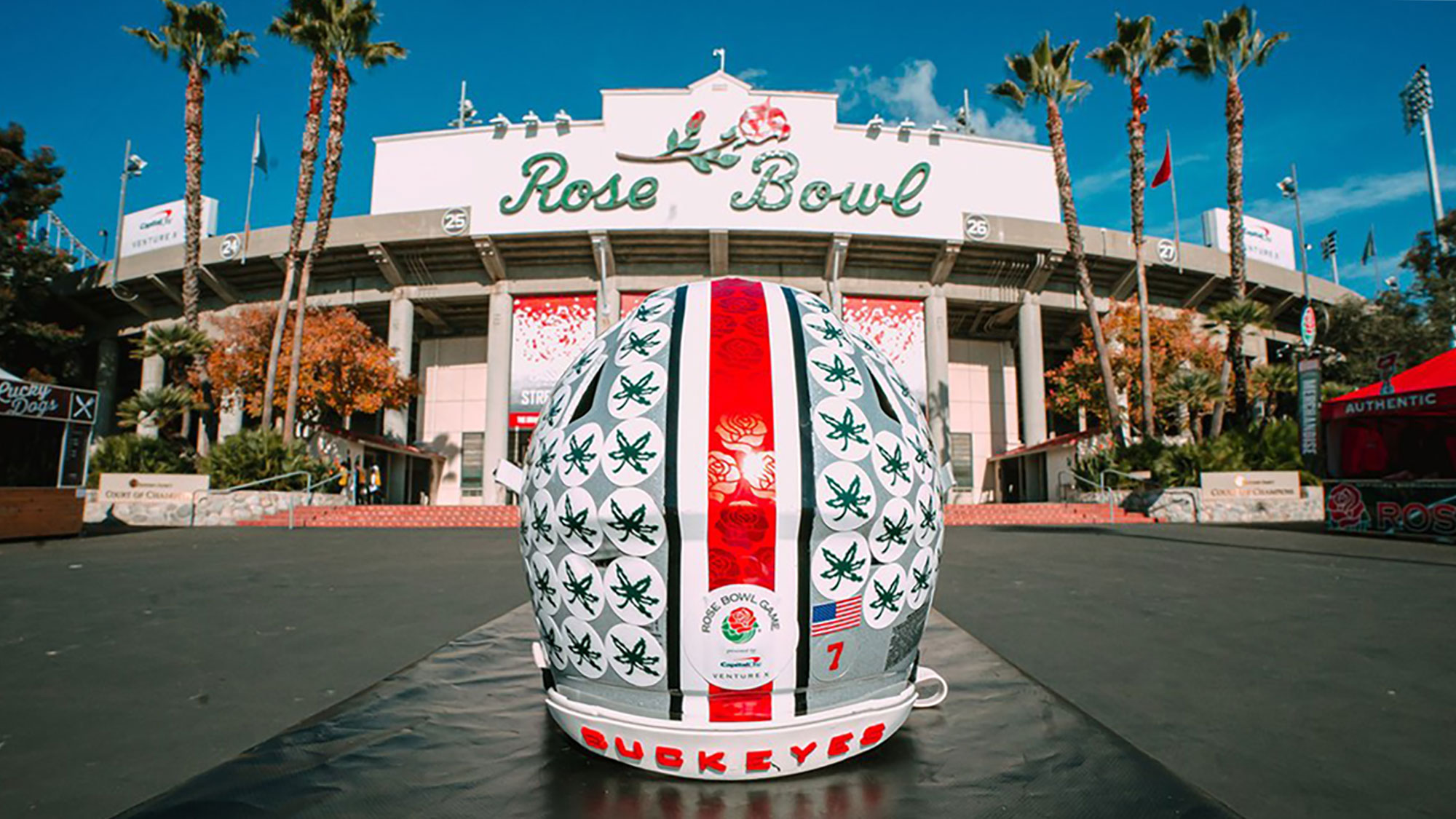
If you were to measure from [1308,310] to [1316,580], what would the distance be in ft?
45.2

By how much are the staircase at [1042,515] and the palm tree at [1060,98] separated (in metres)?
4.11

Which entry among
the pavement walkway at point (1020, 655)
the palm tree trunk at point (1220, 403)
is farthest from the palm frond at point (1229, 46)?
the pavement walkway at point (1020, 655)

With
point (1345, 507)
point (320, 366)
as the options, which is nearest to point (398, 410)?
point (320, 366)

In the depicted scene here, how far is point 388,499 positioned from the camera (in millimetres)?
30609

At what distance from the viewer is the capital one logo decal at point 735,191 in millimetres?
29125

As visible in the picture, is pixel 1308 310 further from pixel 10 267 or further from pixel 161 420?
pixel 10 267

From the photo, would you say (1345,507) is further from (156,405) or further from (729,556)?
(156,405)

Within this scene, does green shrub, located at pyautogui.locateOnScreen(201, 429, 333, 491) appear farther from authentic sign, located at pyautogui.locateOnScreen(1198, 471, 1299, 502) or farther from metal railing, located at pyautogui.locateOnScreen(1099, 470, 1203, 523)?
authentic sign, located at pyautogui.locateOnScreen(1198, 471, 1299, 502)

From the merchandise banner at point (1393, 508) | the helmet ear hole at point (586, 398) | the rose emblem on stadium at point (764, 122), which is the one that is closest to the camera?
the helmet ear hole at point (586, 398)

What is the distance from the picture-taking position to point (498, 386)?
96.7 feet

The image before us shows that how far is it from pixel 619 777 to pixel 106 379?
46.6m

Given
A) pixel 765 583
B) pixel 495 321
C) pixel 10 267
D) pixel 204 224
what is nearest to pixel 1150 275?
pixel 495 321

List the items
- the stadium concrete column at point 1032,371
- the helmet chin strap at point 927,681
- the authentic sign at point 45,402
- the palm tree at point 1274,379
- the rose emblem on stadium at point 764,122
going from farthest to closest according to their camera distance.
Result: 1. the stadium concrete column at point 1032,371
2. the rose emblem on stadium at point 764,122
3. the palm tree at point 1274,379
4. the authentic sign at point 45,402
5. the helmet chin strap at point 927,681

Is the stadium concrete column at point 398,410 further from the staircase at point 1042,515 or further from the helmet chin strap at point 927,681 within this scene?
the helmet chin strap at point 927,681
